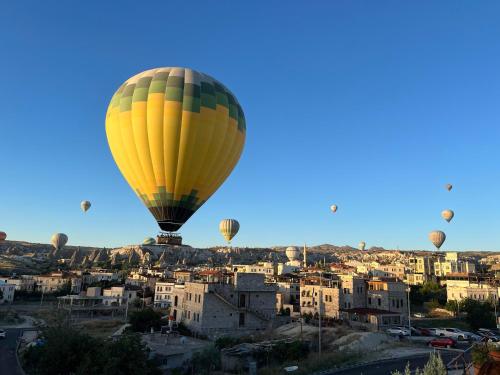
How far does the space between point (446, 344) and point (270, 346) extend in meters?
15.4

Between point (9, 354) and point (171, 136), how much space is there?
31.2 m

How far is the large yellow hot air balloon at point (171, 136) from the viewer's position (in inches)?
1254

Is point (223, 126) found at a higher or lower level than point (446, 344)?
higher

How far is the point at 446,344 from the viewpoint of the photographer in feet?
118

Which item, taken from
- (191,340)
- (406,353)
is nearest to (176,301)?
(191,340)

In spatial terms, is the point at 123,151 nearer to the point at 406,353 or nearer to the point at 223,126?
the point at 223,126

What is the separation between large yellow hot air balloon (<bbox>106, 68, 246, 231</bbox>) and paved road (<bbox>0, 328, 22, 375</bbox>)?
1904cm

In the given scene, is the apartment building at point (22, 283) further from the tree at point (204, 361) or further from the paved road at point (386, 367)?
the paved road at point (386, 367)

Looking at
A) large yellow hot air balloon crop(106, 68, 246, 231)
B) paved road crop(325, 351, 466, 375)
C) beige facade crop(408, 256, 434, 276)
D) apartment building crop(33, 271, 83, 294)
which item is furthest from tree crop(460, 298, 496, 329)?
apartment building crop(33, 271, 83, 294)

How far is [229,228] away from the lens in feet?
293

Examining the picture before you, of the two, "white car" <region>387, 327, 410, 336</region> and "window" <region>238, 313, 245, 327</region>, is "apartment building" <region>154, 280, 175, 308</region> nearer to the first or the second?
"window" <region>238, 313, 245, 327</region>

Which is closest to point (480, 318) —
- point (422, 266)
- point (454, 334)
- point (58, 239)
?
point (454, 334)

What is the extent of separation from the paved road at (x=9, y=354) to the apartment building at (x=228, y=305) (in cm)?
1806

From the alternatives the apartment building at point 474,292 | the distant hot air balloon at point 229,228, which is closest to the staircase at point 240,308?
the distant hot air balloon at point 229,228
